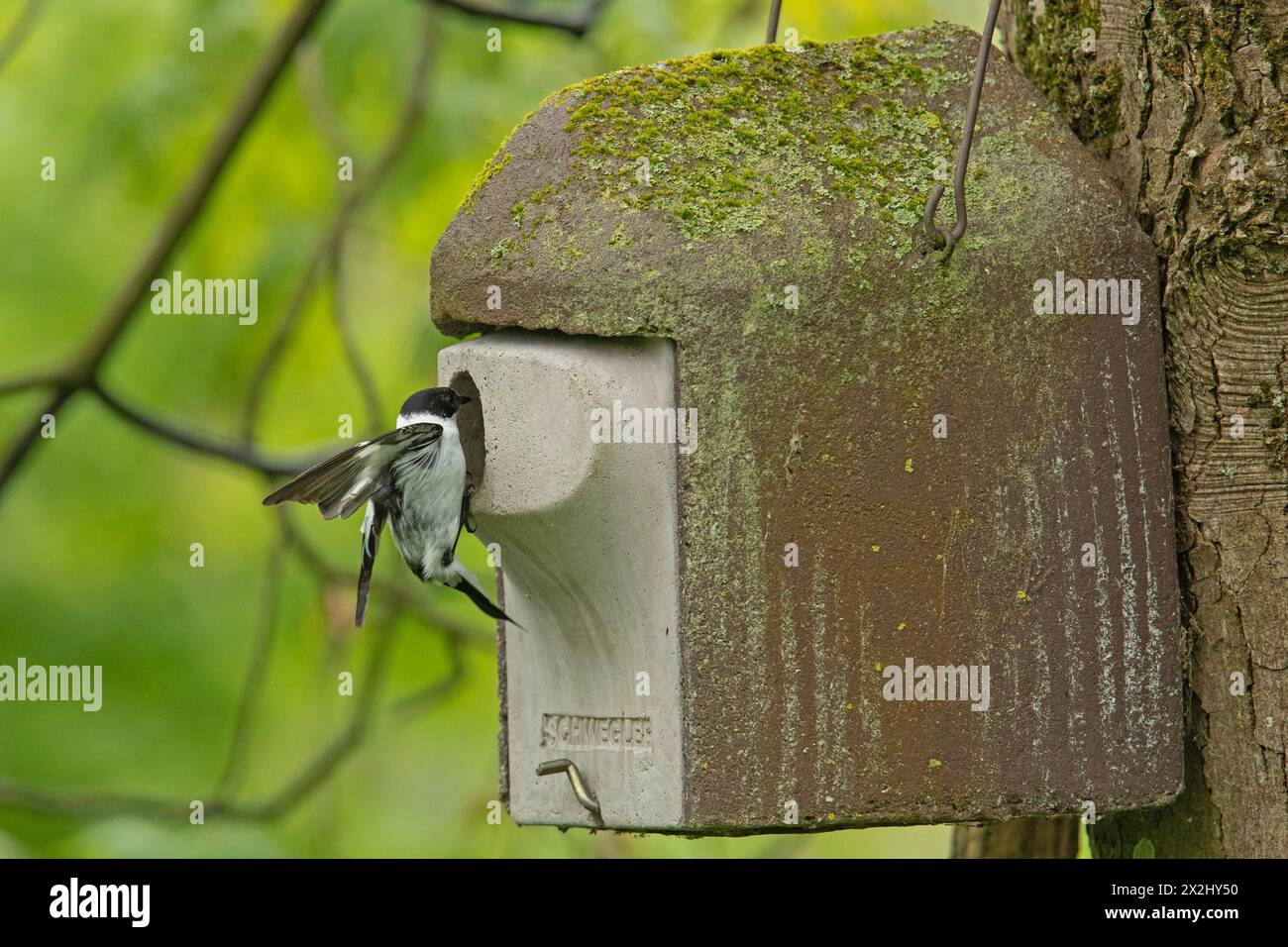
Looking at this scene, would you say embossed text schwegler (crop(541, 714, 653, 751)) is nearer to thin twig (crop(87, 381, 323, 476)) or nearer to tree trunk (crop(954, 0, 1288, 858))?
tree trunk (crop(954, 0, 1288, 858))

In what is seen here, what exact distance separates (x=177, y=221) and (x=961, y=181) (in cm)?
241

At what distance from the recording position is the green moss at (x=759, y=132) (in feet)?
9.12

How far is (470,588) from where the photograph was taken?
3.18 meters

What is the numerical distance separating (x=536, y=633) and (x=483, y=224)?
0.85 meters

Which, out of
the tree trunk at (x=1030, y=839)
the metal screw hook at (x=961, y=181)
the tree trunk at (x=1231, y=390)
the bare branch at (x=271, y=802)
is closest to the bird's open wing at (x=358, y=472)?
the metal screw hook at (x=961, y=181)

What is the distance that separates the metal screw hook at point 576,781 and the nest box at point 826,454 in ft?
0.04

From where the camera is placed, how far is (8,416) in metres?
6.69

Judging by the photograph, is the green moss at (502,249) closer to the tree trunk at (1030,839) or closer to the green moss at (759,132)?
the green moss at (759,132)

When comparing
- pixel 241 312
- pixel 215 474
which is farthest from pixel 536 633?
pixel 215 474

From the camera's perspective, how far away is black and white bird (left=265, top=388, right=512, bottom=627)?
290 cm

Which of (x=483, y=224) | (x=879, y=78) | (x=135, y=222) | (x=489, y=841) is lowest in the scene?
(x=489, y=841)

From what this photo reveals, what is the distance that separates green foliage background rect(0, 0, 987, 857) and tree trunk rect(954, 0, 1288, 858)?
2229 millimetres

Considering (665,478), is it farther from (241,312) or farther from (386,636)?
(241,312)

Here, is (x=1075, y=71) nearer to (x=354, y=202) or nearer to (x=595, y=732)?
(x=595, y=732)
